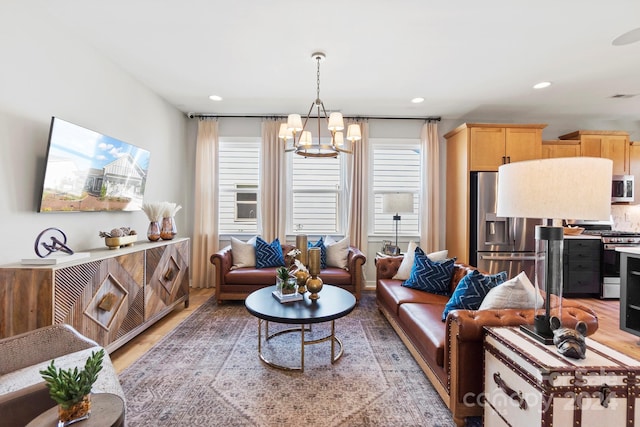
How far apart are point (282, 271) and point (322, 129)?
286 cm

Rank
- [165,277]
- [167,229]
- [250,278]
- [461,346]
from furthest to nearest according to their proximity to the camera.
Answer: [250,278], [167,229], [165,277], [461,346]

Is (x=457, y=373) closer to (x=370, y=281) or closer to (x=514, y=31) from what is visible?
(x=514, y=31)

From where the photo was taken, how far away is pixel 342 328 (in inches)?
119

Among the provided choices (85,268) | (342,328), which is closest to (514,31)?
(342,328)

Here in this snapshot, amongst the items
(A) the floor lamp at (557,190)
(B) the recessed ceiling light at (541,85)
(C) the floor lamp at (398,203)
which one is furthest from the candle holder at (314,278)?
(B) the recessed ceiling light at (541,85)

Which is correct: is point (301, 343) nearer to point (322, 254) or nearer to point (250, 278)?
point (250, 278)

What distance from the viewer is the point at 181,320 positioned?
323 centimetres

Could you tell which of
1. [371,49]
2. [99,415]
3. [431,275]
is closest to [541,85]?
[371,49]

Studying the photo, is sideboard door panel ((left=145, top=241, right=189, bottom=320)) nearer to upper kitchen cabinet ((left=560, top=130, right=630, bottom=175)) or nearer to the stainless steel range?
the stainless steel range

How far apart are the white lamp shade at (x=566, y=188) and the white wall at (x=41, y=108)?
3224 mm

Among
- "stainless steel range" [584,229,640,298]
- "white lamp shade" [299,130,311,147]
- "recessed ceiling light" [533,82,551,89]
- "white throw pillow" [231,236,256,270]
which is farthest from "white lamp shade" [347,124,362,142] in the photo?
"stainless steel range" [584,229,640,298]

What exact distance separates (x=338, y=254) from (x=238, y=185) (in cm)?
201

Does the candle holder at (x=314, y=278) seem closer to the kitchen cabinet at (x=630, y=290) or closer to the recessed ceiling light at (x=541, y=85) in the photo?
the kitchen cabinet at (x=630, y=290)

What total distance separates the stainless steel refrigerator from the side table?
4.08 meters
